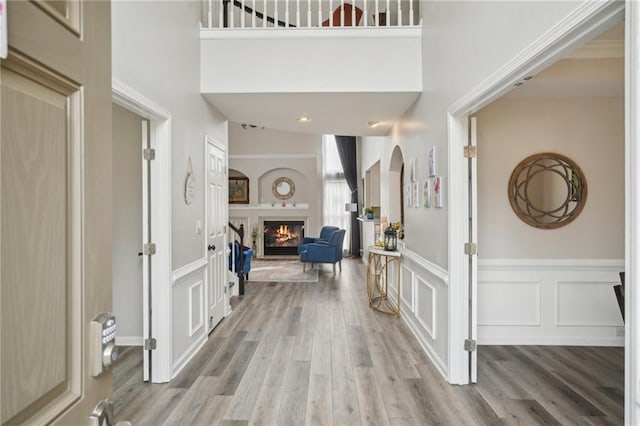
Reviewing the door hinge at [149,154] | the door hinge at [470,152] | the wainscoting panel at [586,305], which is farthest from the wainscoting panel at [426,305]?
the door hinge at [149,154]

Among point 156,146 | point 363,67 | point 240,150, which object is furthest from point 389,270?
point 240,150

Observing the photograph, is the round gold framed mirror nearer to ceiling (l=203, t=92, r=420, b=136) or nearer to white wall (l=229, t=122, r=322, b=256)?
ceiling (l=203, t=92, r=420, b=136)

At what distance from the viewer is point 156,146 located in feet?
9.20

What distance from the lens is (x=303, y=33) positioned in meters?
3.55

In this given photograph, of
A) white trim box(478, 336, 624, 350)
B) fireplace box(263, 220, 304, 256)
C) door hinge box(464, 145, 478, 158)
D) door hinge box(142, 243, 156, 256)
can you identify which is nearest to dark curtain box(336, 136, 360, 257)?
fireplace box(263, 220, 304, 256)

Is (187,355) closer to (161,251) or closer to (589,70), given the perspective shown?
(161,251)

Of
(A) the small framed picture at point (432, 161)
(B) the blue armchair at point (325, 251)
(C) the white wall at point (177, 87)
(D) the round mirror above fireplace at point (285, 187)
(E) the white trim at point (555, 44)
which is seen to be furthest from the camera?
(D) the round mirror above fireplace at point (285, 187)

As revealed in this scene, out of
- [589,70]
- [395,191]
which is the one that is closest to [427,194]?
[589,70]

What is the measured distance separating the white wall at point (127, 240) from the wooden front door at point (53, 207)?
3.06 m

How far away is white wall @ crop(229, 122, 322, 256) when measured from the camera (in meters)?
10.0

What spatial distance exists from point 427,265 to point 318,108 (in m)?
2.15

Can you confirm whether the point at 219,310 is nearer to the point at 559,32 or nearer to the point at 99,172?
the point at 99,172

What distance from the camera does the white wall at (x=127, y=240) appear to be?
3.54m

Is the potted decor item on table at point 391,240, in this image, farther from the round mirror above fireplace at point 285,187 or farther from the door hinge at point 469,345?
the round mirror above fireplace at point 285,187
